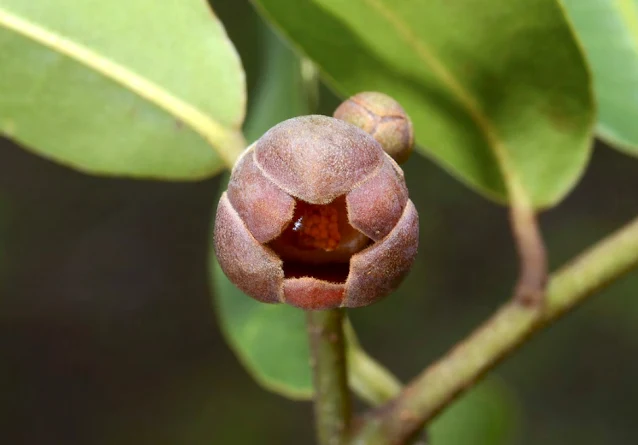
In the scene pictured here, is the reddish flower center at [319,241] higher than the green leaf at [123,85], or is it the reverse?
the reddish flower center at [319,241]

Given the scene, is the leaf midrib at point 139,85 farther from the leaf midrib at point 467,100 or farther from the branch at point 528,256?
the branch at point 528,256

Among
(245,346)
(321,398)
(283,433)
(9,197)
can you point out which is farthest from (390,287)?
(9,197)

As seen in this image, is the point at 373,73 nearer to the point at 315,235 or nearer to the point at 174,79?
the point at 174,79

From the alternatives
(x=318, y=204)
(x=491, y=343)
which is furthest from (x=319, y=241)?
(x=491, y=343)

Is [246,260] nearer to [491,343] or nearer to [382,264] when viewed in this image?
[382,264]

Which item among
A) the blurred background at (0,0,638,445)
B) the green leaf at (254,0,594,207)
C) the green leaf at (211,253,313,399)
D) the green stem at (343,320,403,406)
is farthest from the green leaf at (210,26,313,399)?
the blurred background at (0,0,638,445)

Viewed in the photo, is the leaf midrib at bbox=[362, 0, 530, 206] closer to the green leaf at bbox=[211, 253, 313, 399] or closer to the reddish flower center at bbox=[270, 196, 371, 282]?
the reddish flower center at bbox=[270, 196, 371, 282]

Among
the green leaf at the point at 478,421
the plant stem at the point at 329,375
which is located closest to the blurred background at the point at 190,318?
the green leaf at the point at 478,421
